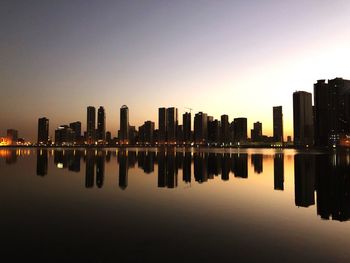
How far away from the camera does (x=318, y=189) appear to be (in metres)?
33.5

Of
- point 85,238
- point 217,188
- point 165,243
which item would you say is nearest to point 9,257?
point 85,238

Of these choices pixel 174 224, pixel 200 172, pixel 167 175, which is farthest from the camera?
pixel 200 172

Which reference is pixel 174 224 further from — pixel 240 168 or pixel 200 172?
pixel 240 168

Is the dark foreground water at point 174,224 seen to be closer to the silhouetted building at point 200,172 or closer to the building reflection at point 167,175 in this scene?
the building reflection at point 167,175

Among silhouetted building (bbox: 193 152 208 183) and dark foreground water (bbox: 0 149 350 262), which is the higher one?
dark foreground water (bbox: 0 149 350 262)

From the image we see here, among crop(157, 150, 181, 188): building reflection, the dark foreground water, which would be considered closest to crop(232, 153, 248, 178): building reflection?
crop(157, 150, 181, 188): building reflection

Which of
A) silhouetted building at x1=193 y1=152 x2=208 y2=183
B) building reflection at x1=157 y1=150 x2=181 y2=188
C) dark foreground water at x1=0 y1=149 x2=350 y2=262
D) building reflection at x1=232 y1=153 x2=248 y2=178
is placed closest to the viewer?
dark foreground water at x1=0 y1=149 x2=350 y2=262

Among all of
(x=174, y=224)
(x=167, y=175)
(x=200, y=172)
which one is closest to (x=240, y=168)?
(x=200, y=172)

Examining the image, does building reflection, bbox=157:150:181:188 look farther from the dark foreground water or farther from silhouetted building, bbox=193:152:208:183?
the dark foreground water

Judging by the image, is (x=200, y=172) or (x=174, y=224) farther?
(x=200, y=172)

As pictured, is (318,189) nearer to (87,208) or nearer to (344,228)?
(344,228)

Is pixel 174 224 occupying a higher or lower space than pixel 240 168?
higher

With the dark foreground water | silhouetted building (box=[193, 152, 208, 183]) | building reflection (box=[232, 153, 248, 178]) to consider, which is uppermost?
the dark foreground water

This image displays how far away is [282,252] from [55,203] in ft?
61.7
